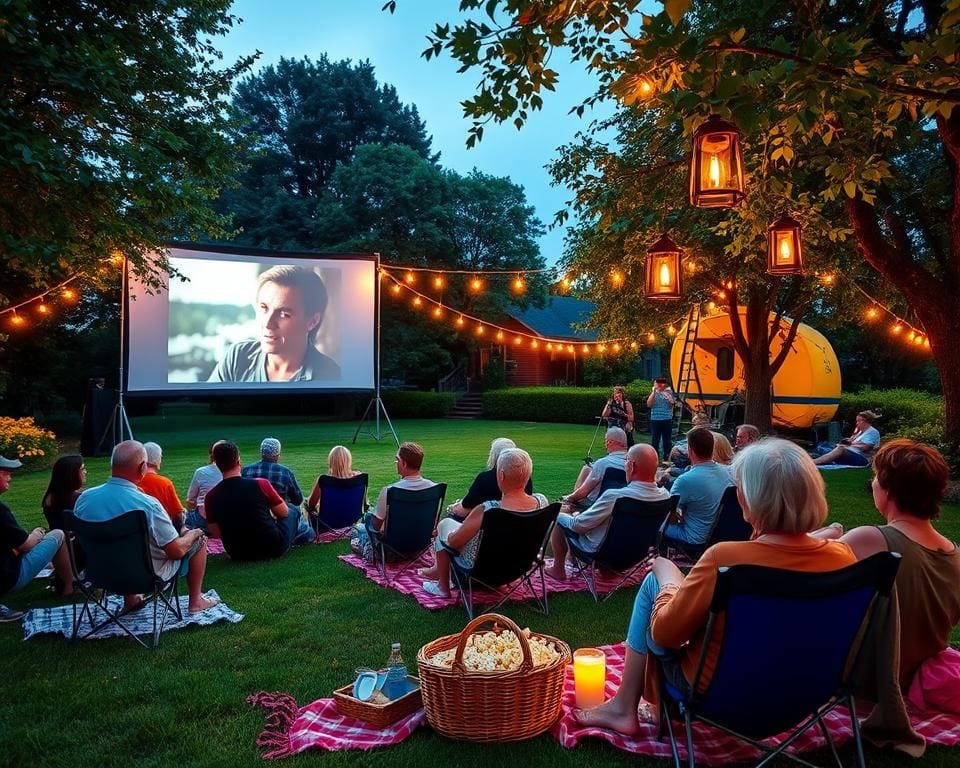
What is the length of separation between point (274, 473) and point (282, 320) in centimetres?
941

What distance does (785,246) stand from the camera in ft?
20.4

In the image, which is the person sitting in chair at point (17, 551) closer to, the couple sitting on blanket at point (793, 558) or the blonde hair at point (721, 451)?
the couple sitting on blanket at point (793, 558)

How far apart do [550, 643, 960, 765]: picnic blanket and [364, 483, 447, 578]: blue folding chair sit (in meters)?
2.54

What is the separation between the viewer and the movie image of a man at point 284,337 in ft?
49.6

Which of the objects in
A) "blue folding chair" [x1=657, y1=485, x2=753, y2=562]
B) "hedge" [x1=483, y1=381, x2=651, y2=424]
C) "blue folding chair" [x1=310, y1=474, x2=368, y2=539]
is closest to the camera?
"blue folding chair" [x1=657, y1=485, x2=753, y2=562]

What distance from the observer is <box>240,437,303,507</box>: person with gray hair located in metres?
6.67

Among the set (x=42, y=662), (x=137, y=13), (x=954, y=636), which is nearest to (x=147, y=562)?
(x=42, y=662)

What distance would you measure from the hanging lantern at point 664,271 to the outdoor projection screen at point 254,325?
10027 millimetres

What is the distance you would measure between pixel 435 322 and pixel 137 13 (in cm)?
1734

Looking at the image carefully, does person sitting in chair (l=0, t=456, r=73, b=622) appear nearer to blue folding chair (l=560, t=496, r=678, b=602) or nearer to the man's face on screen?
blue folding chair (l=560, t=496, r=678, b=602)

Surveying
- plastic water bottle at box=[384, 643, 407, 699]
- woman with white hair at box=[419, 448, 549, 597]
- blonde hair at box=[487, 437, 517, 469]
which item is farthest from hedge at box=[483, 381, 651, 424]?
plastic water bottle at box=[384, 643, 407, 699]

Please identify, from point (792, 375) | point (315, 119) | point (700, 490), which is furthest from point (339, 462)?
point (315, 119)

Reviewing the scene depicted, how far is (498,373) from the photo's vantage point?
29.0 m

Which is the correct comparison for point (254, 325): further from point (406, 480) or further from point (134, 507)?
point (134, 507)
